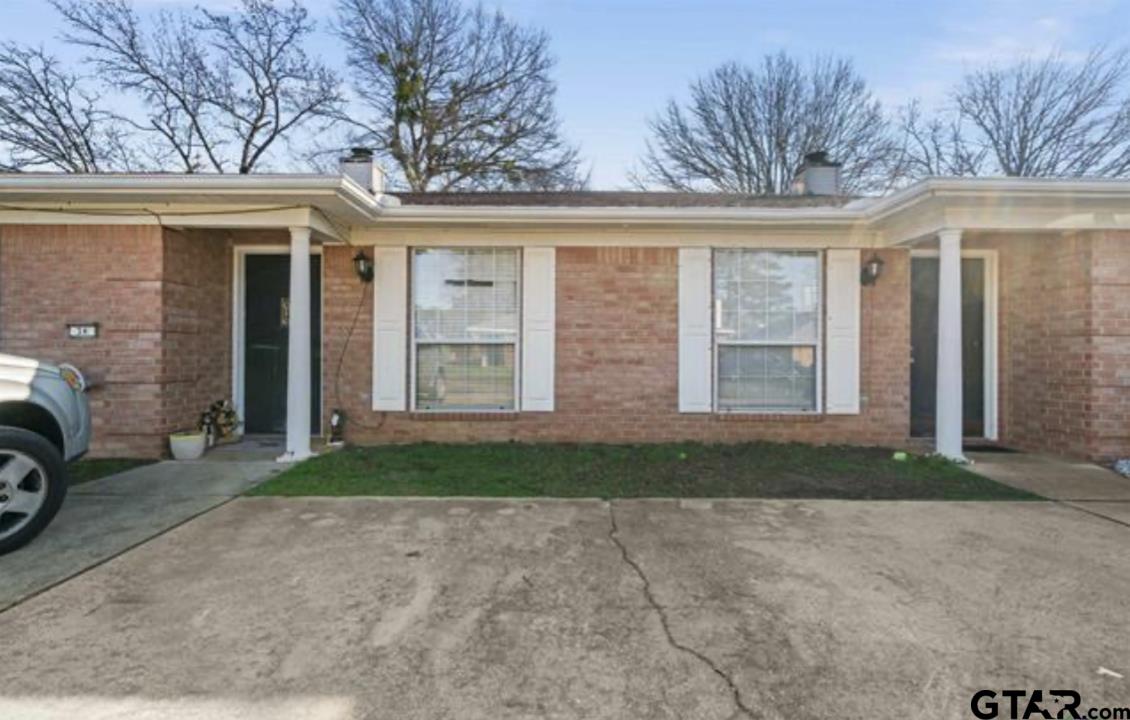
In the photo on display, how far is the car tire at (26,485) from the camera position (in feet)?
10.8

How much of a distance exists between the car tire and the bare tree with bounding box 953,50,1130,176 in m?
21.5

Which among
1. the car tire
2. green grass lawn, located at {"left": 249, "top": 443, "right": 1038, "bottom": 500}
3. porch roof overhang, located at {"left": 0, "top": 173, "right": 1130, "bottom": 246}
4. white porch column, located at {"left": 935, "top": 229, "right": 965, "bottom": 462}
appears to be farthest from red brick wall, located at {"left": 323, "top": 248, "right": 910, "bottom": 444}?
the car tire

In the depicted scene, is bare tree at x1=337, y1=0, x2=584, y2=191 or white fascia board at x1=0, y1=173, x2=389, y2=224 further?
bare tree at x1=337, y1=0, x2=584, y2=191

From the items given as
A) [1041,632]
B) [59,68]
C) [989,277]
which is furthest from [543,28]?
[1041,632]

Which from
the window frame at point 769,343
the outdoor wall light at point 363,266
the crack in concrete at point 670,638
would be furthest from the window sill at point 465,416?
the crack in concrete at point 670,638

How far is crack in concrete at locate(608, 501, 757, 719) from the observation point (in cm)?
197

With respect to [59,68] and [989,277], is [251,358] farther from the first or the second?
[59,68]

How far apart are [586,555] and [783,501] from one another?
1.98 m

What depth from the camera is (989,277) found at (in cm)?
730

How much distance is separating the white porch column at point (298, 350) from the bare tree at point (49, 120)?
12.8 metres

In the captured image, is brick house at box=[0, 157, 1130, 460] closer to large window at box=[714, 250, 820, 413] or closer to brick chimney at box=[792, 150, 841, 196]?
large window at box=[714, 250, 820, 413]

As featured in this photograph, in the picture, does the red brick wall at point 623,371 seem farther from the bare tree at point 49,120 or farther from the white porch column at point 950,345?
the bare tree at point 49,120

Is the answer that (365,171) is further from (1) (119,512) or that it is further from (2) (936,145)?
(2) (936,145)

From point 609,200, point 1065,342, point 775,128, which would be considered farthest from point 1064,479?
point 775,128
